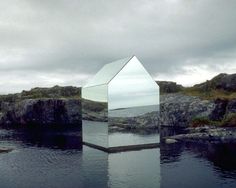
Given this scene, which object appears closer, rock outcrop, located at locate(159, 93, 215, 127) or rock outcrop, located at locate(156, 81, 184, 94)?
rock outcrop, located at locate(159, 93, 215, 127)

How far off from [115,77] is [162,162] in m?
17.3

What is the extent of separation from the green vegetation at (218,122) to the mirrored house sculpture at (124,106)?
132 ft

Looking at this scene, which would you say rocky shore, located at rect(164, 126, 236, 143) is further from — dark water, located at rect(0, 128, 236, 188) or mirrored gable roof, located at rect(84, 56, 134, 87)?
Result: mirrored gable roof, located at rect(84, 56, 134, 87)

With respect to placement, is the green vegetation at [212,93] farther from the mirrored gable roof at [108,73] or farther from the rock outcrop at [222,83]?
the mirrored gable roof at [108,73]

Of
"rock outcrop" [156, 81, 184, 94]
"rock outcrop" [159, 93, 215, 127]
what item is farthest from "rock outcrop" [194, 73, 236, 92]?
"rock outcrop" [156, 81, 184, 94]

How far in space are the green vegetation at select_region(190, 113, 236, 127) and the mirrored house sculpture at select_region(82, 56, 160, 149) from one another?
4026 cm

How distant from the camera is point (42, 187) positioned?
4053 centimetres

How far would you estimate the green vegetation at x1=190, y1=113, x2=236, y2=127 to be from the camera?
100 m

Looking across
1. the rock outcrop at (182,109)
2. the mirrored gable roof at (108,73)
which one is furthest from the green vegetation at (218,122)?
the mirrored gable roof at (108,73)

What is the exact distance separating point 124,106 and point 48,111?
106 m

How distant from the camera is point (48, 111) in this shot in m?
161

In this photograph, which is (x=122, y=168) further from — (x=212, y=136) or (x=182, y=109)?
(x=182, y=109)

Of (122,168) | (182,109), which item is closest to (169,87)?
(182,109)

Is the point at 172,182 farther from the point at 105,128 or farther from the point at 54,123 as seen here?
the point at 54,123
